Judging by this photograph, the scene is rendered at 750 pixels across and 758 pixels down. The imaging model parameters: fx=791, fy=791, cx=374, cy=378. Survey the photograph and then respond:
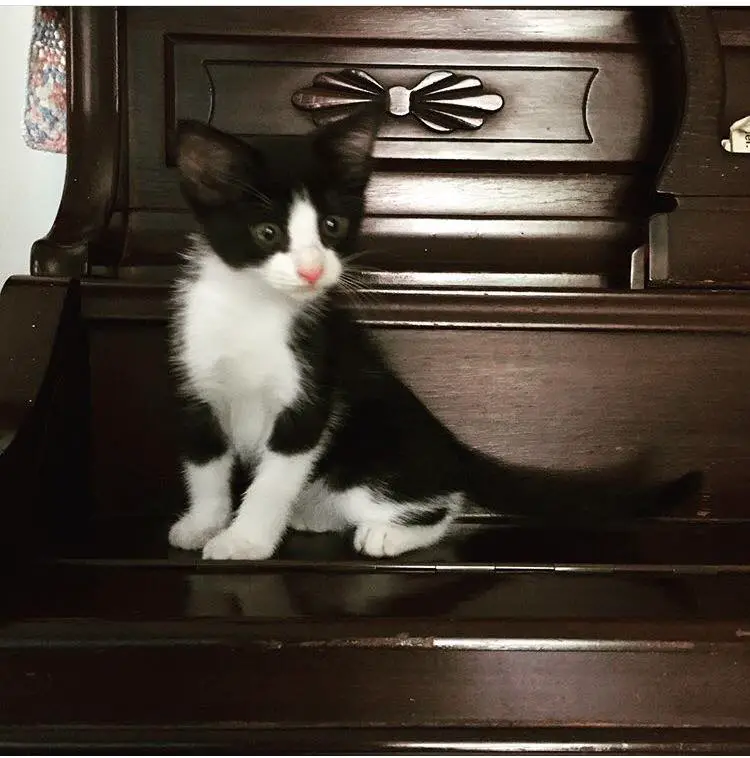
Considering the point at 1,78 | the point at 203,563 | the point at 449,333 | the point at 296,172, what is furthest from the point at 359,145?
the point at 1,78

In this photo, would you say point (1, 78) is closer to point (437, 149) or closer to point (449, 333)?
point (437, 149)

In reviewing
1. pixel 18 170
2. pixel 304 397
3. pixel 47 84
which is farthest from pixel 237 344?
pixel 18 170

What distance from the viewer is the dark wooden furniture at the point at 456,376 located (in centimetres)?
52

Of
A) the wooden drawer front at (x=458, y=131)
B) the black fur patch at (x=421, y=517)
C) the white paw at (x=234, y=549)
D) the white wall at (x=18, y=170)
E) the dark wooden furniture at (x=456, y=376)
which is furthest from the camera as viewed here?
the white wall at (x=18, y=170)

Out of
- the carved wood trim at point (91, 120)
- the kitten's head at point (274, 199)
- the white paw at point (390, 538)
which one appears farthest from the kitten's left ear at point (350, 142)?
the white paw at point (390, 538)

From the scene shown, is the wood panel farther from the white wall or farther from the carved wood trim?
the white wall

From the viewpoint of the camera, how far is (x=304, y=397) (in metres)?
0.82

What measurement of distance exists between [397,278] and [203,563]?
1.30 feet

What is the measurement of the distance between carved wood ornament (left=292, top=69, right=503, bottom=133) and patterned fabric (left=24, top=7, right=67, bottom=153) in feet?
0.97

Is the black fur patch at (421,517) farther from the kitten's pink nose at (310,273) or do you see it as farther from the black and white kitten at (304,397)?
the kitten's pink nose at (310,273)

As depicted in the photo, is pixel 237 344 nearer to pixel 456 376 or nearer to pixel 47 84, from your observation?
pixel 456 376

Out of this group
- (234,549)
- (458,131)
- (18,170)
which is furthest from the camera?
(18,170)

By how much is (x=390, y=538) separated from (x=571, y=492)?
0.21 m

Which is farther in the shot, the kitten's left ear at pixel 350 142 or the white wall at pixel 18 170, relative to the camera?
the white wall at pixel 18 170
